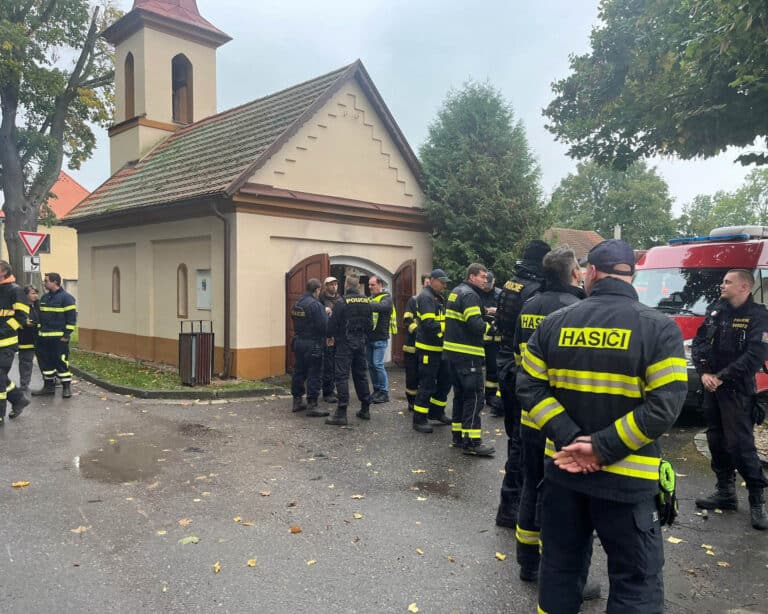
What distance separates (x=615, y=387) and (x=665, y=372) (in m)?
0.22

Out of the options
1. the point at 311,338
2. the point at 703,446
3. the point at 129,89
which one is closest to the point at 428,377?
the point at 311,338

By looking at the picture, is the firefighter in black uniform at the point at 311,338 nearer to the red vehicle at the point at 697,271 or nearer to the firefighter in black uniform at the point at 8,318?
the firefighter in black uniform at the point at 8,318

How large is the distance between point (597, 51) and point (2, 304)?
9.55 metres

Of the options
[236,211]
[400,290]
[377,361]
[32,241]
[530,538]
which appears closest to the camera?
[530,538]

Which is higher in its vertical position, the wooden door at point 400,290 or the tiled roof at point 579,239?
the tiled roof at point 579,239

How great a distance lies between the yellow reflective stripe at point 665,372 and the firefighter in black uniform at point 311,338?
6.17 metres

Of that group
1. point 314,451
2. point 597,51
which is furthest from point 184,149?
point 314,451

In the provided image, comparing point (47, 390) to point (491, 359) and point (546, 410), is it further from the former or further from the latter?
point (546, 410)

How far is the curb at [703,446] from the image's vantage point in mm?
6532

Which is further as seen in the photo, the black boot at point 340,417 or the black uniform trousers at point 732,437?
the black boot at point 340,417

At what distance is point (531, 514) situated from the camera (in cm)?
388

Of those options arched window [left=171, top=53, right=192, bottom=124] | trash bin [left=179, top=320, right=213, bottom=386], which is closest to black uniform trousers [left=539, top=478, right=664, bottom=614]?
trash bin [left=179, top=320, right=213, bottom=386]

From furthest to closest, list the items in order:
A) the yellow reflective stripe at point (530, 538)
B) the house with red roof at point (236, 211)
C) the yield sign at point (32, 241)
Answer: the yield sign at point (32, 241)
the house with red roof at point (236, 211)
the yellow reflective stripe at point (530, 538)

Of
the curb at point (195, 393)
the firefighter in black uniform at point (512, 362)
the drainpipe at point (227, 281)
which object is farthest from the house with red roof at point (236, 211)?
the firefighter in black uniform at point (512, 362)
